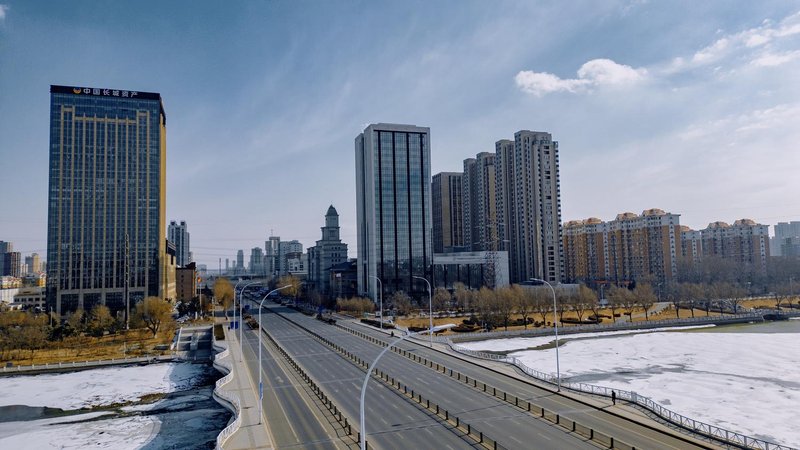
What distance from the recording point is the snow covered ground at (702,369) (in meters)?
38.5

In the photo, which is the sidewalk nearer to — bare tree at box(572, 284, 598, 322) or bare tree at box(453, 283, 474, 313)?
bare tree at box(453, 283, 474, 313)

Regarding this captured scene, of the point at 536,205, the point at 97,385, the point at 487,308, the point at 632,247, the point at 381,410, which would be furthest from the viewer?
the point at 632,247

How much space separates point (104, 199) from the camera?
126750mm

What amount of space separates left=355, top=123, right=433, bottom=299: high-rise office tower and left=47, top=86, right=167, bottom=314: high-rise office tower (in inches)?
2308

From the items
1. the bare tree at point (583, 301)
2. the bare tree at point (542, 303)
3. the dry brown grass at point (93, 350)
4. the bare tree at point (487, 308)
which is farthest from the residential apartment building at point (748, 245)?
the dry brown grass at point (93, 350)

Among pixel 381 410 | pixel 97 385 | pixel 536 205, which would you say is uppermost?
pixel 536 205

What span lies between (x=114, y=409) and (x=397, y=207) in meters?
105

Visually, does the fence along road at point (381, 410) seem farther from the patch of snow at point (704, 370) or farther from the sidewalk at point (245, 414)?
the patch of snow at point (704, 370)

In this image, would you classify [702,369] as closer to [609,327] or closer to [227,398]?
[609,327]

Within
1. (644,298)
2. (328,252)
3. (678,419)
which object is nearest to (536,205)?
(644,298)

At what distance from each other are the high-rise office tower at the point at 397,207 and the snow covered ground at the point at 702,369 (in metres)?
66.8

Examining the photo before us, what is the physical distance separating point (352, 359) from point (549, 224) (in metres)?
117

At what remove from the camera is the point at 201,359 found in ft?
254

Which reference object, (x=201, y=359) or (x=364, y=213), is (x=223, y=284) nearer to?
(x=364, y=213)
